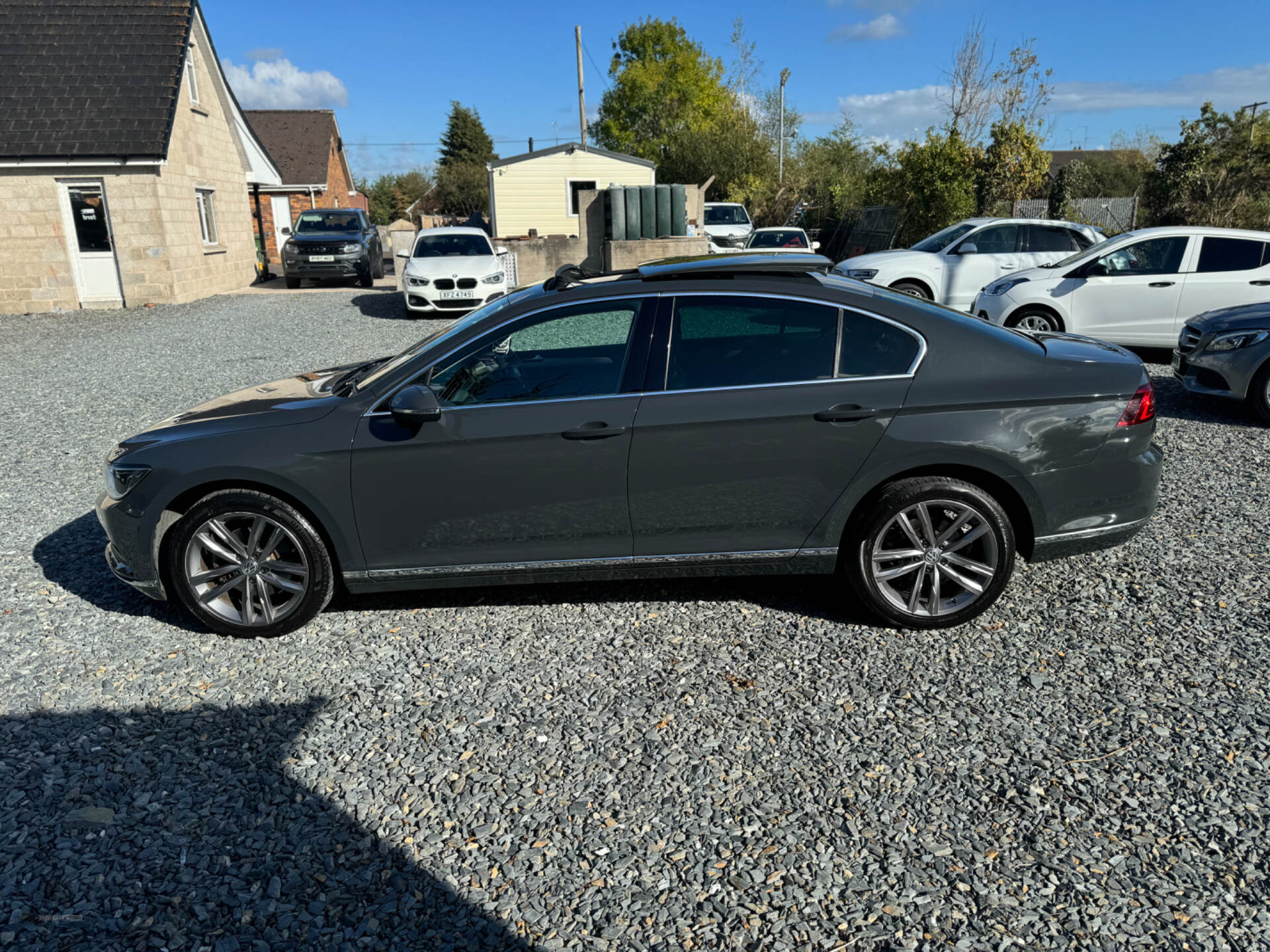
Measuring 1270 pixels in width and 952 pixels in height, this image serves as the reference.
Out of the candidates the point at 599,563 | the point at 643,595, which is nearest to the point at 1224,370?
the point at 643,595

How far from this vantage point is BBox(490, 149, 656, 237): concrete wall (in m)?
27.9

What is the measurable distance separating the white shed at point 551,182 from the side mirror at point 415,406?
24.7 m

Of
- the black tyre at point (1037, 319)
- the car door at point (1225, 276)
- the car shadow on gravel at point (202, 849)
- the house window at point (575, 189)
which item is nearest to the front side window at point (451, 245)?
the black tyre at point (1037, 319)

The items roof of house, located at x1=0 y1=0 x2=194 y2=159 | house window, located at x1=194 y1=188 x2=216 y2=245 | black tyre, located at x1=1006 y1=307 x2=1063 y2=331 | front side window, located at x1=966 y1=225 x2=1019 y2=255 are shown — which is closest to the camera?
black tyre, located at x1=1006 y1=307 x2=1063 y2=331

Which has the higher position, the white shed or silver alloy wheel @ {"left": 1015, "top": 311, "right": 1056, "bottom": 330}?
the white shed

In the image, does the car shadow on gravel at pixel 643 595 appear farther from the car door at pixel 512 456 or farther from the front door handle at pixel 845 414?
the front door handle at pixel 845 414

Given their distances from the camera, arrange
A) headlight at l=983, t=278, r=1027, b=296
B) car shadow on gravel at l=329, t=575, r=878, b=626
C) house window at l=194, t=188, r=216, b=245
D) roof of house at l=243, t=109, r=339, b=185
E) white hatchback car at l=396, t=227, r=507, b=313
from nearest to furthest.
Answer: car shadow on gravel at l=329, t=575, r=878, b=626 → headlight at l=983, t=278, r=1027, b=296 → white hatchback car at l=396, t=227, r=507, b=313 → house window at l=194, t=188, r=216, b=245 → roof of house at l=243, t=109, r=339, b=185

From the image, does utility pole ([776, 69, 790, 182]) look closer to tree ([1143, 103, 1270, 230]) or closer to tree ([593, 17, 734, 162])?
tree ([593, 17, 734, 162])

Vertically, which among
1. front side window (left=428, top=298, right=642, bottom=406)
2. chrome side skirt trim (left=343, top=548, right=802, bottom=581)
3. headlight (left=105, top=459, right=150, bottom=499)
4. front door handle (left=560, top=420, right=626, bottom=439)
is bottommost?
chrome side skirt trim (left=343, top=548, right=802, bottom=581)

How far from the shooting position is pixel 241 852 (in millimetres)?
2939

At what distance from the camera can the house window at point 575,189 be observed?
92.2ft

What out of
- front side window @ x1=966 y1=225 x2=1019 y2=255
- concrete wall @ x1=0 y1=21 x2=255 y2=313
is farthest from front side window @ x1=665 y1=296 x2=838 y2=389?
concrete wall @ x1=0 y1=21 x2=255 y2=313

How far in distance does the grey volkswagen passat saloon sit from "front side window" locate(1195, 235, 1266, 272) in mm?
7783

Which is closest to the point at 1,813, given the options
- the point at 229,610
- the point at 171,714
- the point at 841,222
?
the point at 171,714
